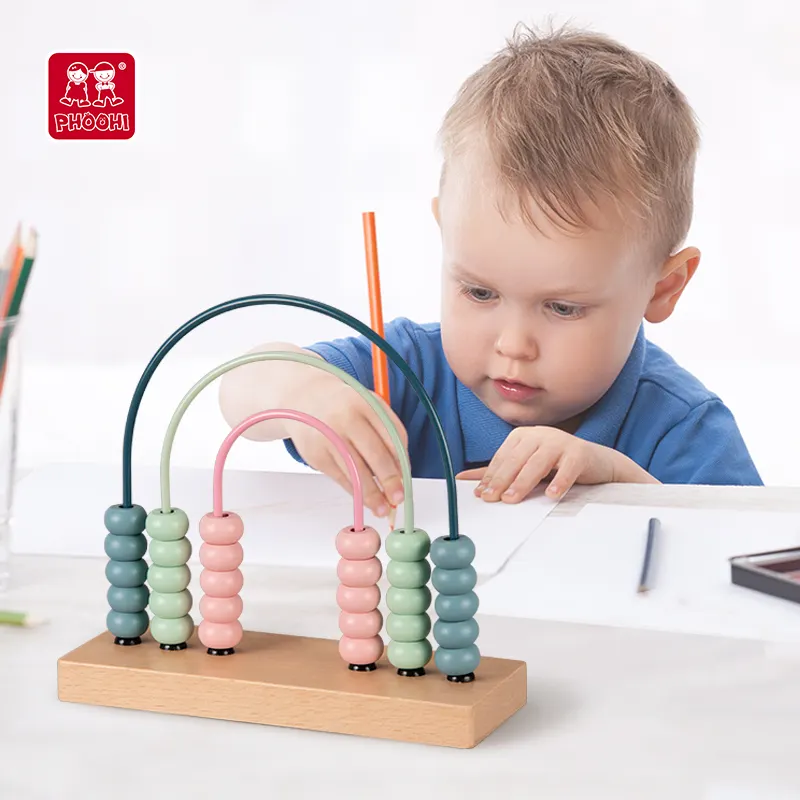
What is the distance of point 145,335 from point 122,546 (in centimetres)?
295

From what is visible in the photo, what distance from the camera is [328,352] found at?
1233mm

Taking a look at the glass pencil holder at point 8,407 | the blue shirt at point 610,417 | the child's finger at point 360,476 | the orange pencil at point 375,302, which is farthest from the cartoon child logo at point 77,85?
the glass pencil holder at point 8,407

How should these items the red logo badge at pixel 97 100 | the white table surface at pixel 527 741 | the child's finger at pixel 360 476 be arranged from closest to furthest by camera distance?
1. the white table surface at pixel 527 741
2. the child's finger at pixel 360 476
3. the red logo badge at pixel 97 100

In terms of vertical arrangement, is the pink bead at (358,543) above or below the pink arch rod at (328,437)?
below

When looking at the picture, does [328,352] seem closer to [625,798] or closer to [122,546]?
[122,546]

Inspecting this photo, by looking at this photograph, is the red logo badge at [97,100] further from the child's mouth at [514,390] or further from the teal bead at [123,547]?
the teal bead at [123,547]

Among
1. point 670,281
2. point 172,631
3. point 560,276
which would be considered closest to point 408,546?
point 172,631

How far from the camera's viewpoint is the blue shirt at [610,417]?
1.21m

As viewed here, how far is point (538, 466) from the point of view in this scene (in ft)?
2.82

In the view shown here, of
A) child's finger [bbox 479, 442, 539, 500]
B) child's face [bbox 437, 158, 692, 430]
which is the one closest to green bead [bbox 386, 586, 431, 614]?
child's finger [bbox 479, 442, 539, 500]

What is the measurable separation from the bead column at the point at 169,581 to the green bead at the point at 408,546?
0.31 feet

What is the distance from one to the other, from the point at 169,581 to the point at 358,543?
9 centimetres

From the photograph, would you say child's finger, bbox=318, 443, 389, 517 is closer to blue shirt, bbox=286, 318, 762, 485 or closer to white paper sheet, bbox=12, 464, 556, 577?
white paper sheet, bbox=12, 464, 556, 577

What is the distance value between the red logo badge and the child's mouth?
89.0 inches
